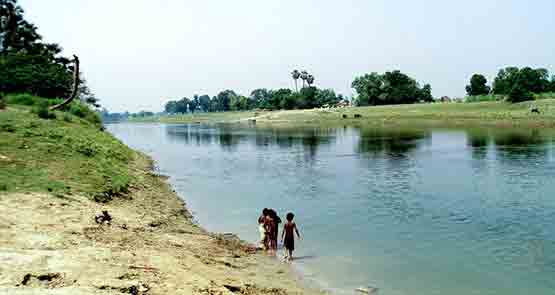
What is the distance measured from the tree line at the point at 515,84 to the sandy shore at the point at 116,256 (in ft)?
345

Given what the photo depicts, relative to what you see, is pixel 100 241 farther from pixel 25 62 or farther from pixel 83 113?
pixel 25 62

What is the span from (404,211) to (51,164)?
16.7 meters

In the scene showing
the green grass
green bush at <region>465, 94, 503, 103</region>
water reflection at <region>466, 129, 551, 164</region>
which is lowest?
water reflection at <region>466, 129, 551, 164</region>

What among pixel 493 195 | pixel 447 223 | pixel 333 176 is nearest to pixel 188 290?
pixel 447 223

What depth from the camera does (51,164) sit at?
78.1 ft

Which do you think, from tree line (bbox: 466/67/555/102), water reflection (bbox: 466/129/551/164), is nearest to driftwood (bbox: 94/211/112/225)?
water reflection (bbox: 466/129/551/164)

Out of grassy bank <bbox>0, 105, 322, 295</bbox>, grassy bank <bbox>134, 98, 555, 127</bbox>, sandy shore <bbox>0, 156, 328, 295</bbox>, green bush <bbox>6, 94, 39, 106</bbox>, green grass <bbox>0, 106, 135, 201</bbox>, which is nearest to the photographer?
sandy shore <bbox>0, 156, 328, 295</bbox>

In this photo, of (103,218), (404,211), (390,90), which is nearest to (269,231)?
(103,218)

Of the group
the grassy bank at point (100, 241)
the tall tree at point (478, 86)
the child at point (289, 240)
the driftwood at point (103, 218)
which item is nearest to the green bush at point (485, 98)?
the tall tree at point (478, 86)

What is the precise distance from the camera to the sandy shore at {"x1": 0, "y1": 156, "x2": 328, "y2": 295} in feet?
34.1

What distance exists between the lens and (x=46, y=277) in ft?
33.8

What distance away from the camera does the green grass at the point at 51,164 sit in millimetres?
19625

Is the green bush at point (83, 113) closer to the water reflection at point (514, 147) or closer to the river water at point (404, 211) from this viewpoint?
the river water at point (404, 211)

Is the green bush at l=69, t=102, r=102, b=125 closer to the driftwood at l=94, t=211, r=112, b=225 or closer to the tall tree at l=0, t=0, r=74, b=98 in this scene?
the tall tree at l=0, t=0, r=74, b=98
